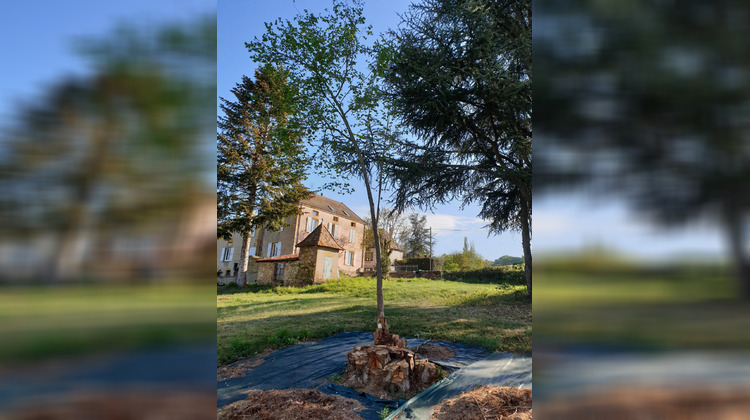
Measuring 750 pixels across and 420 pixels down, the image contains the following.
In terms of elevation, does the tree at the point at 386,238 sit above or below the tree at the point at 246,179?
below

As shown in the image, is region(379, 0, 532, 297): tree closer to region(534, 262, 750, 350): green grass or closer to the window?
region(534, 262, 750, 350): green grass

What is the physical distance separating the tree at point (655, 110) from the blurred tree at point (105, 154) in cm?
108

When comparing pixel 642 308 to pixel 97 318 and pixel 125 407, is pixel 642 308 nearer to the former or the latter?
pixel 97 318

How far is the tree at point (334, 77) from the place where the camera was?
550cm

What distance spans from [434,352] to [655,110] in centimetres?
525

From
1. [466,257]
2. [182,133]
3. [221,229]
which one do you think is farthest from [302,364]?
[466,257]

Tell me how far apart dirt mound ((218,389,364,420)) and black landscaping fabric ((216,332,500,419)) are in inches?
8.8

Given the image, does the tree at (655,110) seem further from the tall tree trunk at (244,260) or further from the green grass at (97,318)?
the tall tree trunk at (244,260)

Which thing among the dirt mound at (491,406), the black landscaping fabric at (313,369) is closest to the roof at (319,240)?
the black landscaping fabric at (313,369)

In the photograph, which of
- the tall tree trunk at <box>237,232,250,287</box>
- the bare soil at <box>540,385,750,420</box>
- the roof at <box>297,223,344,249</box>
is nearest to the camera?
the bare soil at <box>540,385,750,420</box>

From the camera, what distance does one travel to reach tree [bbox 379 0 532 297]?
7094 mm

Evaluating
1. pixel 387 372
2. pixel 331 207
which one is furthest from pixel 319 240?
pixel 387 372

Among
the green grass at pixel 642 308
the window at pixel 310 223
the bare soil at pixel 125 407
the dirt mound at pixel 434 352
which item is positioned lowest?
the dirt mound at pixel 434 352

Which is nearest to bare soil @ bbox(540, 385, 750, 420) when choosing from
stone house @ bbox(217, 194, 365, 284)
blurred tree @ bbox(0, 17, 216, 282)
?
blurred tree @ bbox(0, 17, 216, 282)
